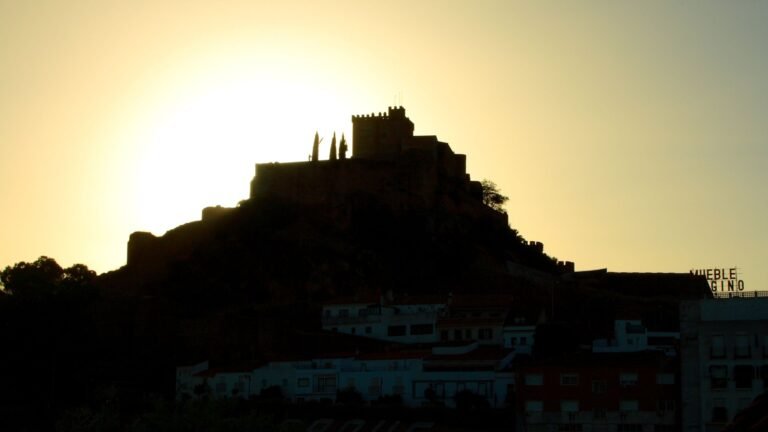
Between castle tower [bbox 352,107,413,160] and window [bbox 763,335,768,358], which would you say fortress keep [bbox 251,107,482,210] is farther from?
window [bbox 763,335,768,358]

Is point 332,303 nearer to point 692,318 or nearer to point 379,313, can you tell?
point 379,313

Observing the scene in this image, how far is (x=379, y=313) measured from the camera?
82.2 m

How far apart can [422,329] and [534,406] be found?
18.1 metres

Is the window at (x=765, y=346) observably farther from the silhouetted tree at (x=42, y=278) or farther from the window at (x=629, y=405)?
the silhouetted tree at (x=42, y=278)

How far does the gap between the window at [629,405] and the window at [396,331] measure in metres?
21.5

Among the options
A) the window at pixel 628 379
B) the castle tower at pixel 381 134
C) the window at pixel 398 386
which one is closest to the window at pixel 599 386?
the window at pixel 628 379

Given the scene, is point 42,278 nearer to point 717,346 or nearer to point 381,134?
point 381,134

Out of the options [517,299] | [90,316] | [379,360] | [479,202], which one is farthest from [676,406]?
[479,202]

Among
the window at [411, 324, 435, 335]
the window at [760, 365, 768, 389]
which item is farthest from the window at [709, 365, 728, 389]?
the window at [411, 324, 435, 335]

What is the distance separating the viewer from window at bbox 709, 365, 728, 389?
2314 inches

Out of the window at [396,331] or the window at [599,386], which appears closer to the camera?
the window at [599,386]

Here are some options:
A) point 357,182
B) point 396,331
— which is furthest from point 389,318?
point 357,182

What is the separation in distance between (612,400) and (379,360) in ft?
44.6

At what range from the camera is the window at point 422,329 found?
7975 cm
